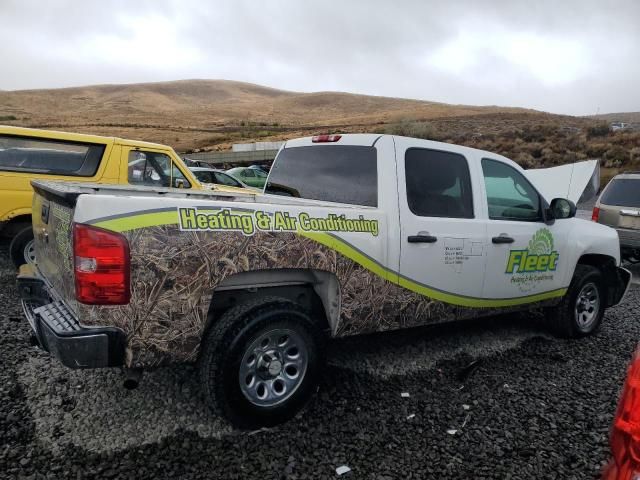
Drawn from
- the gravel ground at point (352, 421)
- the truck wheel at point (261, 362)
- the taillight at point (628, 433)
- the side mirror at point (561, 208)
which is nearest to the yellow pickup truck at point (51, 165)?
the gravel ground at point (352, 421)

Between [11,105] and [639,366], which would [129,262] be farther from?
[11,105]

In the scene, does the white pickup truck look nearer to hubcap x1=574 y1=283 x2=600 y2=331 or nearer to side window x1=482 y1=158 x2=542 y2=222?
side window x1=482 y1=158 x2=542 y2=222

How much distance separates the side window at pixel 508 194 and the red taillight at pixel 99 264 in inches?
120

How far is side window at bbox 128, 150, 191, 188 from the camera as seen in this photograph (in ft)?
22.2

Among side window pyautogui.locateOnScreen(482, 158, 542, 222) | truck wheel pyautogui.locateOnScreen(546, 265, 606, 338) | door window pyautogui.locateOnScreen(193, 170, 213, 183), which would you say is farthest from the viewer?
door window pyautogui.locateOnScreen(193, 170, 213, 183)

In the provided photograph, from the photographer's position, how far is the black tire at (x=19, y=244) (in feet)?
19.7

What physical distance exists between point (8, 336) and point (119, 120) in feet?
269

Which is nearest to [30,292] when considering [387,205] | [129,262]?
[129,262]

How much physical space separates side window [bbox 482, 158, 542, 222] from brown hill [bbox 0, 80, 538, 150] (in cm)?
5105

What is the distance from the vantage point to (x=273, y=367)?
3.14 m

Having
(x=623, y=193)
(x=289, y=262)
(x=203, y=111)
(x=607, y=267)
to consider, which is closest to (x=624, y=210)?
(x=623, y=193)

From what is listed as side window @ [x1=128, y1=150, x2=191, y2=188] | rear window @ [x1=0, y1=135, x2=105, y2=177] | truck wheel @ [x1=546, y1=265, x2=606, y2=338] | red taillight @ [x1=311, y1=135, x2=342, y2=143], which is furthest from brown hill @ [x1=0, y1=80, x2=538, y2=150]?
truck wheel @ [x1=546, y1=265, x2=606, y2=338]

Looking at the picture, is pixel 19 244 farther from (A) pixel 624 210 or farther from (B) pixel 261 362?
(A) pixel 624 210

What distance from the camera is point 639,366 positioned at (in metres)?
1.66
